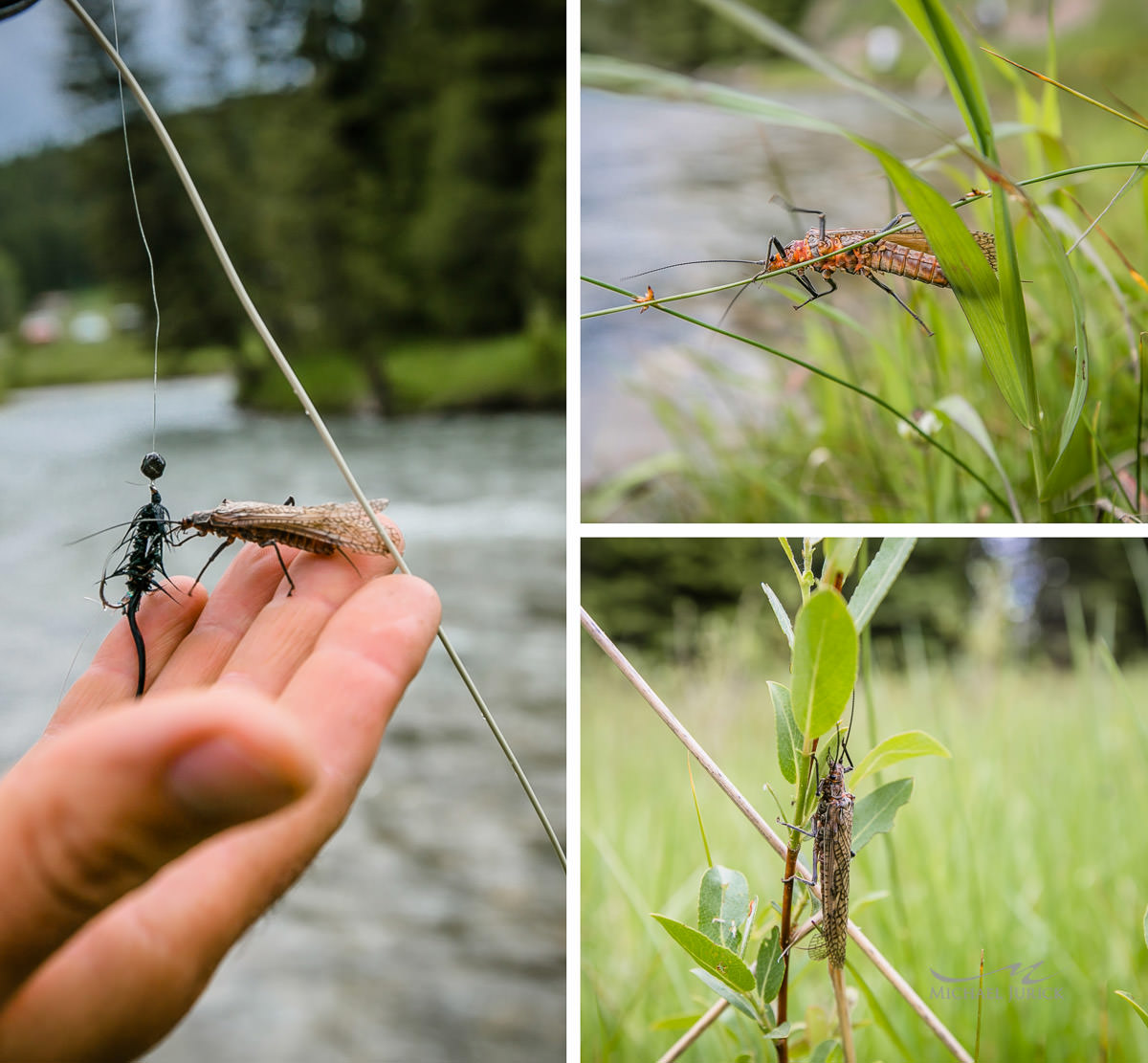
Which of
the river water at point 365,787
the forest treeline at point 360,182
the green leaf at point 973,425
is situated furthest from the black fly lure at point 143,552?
the forest treeline at point 360,182

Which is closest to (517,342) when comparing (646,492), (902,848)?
(646,492)

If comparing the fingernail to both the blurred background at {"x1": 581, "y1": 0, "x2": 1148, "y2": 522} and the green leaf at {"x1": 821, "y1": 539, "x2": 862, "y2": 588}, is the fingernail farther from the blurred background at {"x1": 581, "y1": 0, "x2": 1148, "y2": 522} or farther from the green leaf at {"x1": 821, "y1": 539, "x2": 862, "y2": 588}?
the blurred background at {"x1": 581, "y1": 0, "x2": 1148, "y2": 522}

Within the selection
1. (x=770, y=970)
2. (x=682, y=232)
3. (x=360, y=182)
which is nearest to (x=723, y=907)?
(x=770, y=970)

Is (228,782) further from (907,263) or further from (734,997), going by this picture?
(907,263)

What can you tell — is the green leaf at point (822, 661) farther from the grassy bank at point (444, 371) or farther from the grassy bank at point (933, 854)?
the grassy bank at point (444, 371)

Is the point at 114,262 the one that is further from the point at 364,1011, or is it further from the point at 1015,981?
the point at 1015,981

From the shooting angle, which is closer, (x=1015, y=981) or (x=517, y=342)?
(x=1015, y=981)

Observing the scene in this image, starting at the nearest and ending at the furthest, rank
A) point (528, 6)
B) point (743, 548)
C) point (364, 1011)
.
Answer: point (743, 548), point (364, 1011), point (528, 6)
